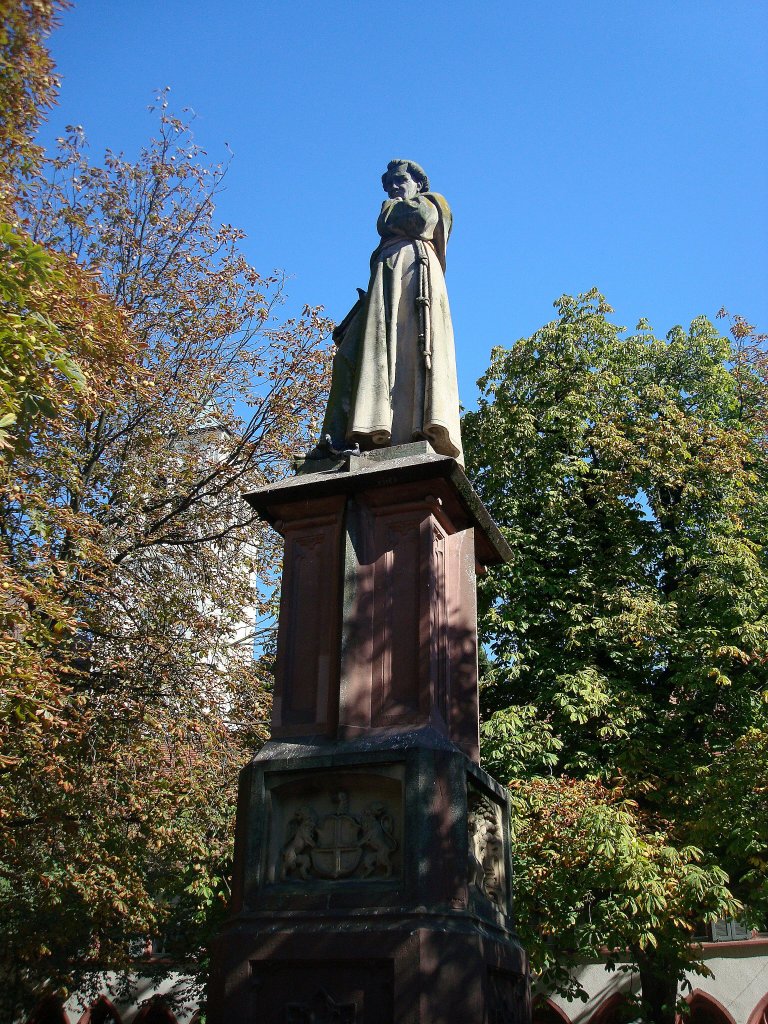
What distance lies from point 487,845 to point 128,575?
29.0 feet

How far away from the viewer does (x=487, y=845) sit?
241 inches

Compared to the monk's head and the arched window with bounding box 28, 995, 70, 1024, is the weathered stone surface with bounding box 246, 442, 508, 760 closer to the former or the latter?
the monk's head

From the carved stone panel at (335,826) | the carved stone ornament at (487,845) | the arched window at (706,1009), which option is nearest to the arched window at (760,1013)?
the arched window at (706,1009)

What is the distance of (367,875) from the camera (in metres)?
5.19

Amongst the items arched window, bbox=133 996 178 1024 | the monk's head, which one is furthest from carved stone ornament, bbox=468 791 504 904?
arched window, bbox=133 996 178 1024

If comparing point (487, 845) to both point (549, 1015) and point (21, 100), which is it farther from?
point (549, 1015)

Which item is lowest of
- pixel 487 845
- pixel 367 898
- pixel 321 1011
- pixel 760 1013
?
pixel 760 1013

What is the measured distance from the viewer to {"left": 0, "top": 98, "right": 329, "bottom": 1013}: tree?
10.9 m

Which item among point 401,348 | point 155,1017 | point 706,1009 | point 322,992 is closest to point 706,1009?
point 706,1009

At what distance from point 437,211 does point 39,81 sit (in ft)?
11.8

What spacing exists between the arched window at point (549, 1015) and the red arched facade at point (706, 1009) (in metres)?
2.76

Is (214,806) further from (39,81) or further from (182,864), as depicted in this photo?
(39,81)

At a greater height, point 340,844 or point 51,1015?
point 340,844

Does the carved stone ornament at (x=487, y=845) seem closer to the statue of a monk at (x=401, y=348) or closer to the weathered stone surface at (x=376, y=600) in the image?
the weathered stone surface at (x=376, y=600)
